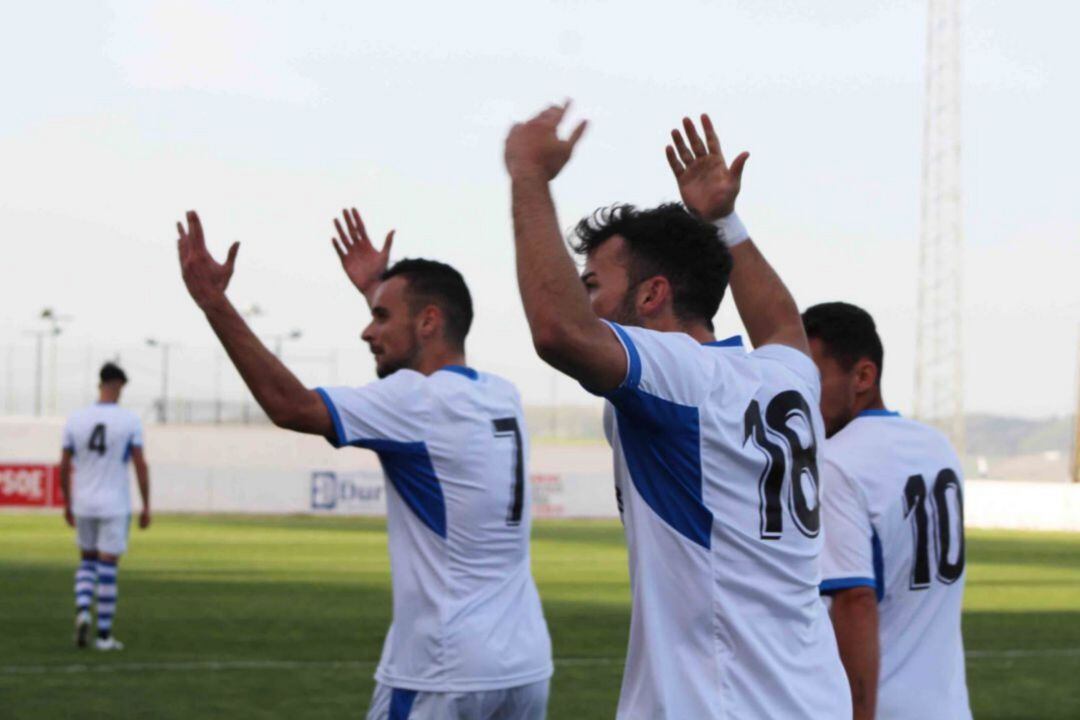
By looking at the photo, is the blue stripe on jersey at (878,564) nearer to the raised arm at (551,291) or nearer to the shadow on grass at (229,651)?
the raised arm at (551,291)

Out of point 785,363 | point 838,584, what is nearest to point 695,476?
point 785,363

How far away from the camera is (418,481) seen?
5.95 meters

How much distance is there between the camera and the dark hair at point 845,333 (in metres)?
4.94

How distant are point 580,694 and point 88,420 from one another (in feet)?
19.7

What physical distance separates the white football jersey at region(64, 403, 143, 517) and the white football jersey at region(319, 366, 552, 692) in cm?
1024

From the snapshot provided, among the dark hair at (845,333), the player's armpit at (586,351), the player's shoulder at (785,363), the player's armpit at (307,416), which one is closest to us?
the player's armpit at (586,351)

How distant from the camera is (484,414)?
6141mm

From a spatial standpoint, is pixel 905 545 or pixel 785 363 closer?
pixel 785 363

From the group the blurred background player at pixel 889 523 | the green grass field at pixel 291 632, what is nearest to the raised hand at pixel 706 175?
the blurred background player at pixel 889 523

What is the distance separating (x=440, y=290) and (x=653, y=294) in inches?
95.6

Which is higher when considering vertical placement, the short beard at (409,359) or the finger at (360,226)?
the finger at (360,226)

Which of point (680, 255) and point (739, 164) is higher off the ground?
point (739, 164)

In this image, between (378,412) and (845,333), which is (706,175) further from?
(378,412)

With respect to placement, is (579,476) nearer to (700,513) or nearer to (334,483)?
(334,483)
